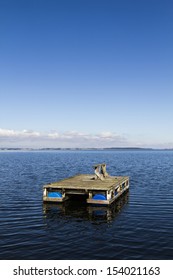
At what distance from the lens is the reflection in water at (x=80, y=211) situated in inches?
902

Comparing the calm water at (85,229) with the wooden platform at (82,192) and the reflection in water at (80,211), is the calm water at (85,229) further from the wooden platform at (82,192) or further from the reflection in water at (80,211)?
the wooden platform at (82,192)

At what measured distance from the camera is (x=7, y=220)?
21.9m

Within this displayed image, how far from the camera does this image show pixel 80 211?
25.0 metres

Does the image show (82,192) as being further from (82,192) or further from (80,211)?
(80,211)

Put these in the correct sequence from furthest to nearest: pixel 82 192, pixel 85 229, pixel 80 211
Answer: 1. pixel 82 192
2. pixel 80 211
3. pixel 85 229

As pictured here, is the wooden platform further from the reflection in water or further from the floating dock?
the reflection in water

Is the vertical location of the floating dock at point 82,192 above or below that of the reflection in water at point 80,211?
above

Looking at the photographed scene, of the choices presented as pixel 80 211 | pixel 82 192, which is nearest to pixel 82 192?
pixel 82 192

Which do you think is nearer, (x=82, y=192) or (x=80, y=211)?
(x=80, y=211)

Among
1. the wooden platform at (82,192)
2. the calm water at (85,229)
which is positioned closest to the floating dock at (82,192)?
the wooden platform at (82,192)
